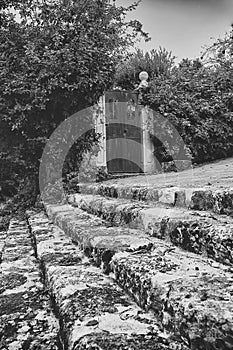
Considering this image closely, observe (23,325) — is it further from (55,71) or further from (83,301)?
(55,71)

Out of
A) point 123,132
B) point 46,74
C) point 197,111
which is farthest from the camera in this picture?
point 123,132

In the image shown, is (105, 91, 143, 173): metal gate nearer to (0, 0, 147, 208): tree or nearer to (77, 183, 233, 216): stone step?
(0, 0, 147, 208): tree

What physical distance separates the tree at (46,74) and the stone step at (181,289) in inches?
145

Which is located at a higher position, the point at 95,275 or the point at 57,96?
the point at 57,96

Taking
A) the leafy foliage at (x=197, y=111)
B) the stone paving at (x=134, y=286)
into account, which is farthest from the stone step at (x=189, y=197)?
the leafy foliage at (x=197, y=111)

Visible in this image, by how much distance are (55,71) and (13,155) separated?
4.01 ft

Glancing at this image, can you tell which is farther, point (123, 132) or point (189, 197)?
point (123, 132)

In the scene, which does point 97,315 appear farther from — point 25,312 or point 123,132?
point 123,132

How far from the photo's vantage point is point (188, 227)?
1.16m

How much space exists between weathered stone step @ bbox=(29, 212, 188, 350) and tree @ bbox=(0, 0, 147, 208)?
11.7ft

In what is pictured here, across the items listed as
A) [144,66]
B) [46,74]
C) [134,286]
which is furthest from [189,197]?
[144,66]

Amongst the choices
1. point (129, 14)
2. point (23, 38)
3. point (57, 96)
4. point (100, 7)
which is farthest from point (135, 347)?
point (129, 14)

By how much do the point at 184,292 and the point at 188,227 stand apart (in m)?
0.44

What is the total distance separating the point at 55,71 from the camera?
4516 millimetres
